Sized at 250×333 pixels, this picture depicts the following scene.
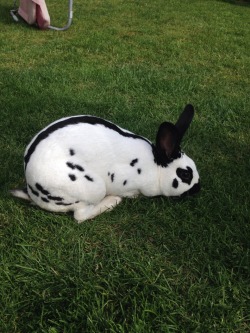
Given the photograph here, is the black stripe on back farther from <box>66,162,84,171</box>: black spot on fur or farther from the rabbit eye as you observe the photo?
the rabbit eye

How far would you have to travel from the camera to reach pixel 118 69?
5.03 metres

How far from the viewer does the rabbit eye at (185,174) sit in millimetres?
2705

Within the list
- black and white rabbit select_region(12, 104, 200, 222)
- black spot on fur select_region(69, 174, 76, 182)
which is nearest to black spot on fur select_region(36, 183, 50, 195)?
black and white rabbit select_region(12, 104, 200, 222)

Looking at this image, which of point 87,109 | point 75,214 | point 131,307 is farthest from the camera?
point 87,109

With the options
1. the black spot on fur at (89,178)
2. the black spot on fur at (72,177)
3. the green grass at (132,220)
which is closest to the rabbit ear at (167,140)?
the green grass at (132,220)

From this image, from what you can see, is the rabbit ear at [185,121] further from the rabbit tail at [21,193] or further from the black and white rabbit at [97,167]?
the rabbit tail at [21,193]

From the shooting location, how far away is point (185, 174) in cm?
272

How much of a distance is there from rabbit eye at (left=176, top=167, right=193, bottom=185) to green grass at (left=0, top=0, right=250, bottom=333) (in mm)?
155

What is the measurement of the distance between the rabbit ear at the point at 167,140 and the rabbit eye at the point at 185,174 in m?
0.13

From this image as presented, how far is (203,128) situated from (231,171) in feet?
2.43

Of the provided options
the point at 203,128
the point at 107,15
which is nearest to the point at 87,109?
the point at 203,128

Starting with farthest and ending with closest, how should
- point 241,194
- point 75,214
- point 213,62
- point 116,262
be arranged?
1. point 213,62
2. point 241,194
3. point 75,214
4. point 116,262

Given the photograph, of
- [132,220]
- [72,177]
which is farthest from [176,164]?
[72,177]

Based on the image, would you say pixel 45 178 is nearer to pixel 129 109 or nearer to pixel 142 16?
pixel 129 109
